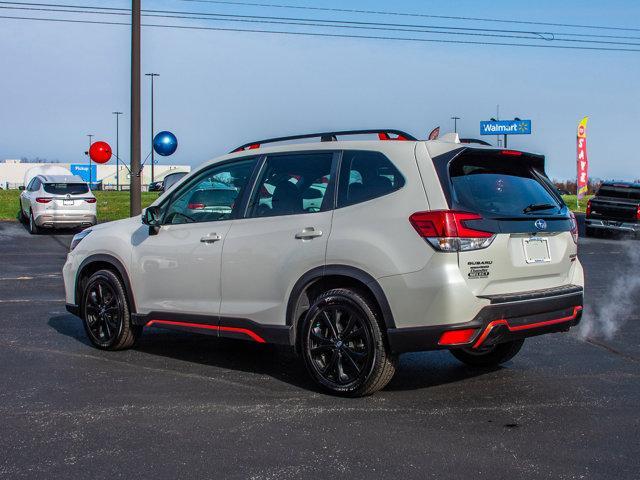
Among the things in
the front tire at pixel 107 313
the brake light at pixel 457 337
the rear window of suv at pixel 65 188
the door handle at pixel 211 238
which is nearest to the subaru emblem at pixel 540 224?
the brake light at pixel 457 337

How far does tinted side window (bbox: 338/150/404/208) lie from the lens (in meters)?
5.74

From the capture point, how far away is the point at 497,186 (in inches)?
230

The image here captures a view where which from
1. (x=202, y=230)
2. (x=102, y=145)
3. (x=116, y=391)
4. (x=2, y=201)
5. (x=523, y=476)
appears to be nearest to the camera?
(x=523, y=476)

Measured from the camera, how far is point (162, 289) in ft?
23.1

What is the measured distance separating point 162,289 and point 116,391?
1182mm

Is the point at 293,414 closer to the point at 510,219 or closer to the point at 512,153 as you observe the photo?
the point at 510,219

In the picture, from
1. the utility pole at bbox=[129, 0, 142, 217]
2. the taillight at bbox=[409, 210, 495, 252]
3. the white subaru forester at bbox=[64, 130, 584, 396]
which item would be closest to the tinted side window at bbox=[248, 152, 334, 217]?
the white subaru forester at bbox=[64, 130, 584, 396]

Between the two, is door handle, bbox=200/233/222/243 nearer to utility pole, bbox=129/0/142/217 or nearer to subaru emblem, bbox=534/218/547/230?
subaru emblem, bbox=534/218/547/230

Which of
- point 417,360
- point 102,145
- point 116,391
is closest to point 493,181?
point 417,360

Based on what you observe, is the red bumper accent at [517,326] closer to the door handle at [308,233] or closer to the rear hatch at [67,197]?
the door handle at [308,233]

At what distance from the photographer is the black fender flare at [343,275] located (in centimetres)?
555

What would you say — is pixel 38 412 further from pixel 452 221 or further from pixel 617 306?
pixel 617 306

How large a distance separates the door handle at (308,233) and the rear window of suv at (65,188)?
19.9 meters

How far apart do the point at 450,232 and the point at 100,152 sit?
49.3 feet
